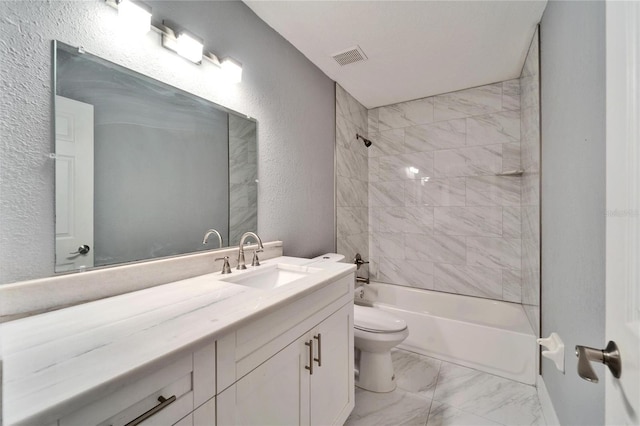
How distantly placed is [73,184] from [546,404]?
263 cm

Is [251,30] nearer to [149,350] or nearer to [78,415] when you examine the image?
[149,350]

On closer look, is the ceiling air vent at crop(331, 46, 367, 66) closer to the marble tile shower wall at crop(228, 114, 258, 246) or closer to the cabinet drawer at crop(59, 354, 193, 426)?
the marble tile shower wall at crop(228, 114, 258, 246)

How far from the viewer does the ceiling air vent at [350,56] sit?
202cm

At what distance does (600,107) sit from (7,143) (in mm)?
1857

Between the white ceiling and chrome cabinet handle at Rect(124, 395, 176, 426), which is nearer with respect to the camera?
chrome cabinet handle at Rect(124, 395, 176, 426)

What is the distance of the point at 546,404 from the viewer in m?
1.58

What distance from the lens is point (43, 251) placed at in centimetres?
87

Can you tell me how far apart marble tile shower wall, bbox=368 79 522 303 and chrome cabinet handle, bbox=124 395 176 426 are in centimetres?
270

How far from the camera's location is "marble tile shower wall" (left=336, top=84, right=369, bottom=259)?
8.52 feet

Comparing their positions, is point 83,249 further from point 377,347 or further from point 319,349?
point 377,347

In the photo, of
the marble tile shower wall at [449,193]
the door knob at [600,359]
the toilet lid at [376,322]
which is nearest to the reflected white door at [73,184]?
the door knob at [600,359]

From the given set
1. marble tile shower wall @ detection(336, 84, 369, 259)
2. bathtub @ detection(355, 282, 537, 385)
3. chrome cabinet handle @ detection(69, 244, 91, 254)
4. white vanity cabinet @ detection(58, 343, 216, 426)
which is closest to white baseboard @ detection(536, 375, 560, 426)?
bathtub @ detection(355, 282, 537, 385)

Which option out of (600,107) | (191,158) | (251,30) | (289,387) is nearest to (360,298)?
(289,387)

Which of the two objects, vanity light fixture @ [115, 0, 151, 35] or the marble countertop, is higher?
vanity light fixture @ [115, 0, 151, 35]
